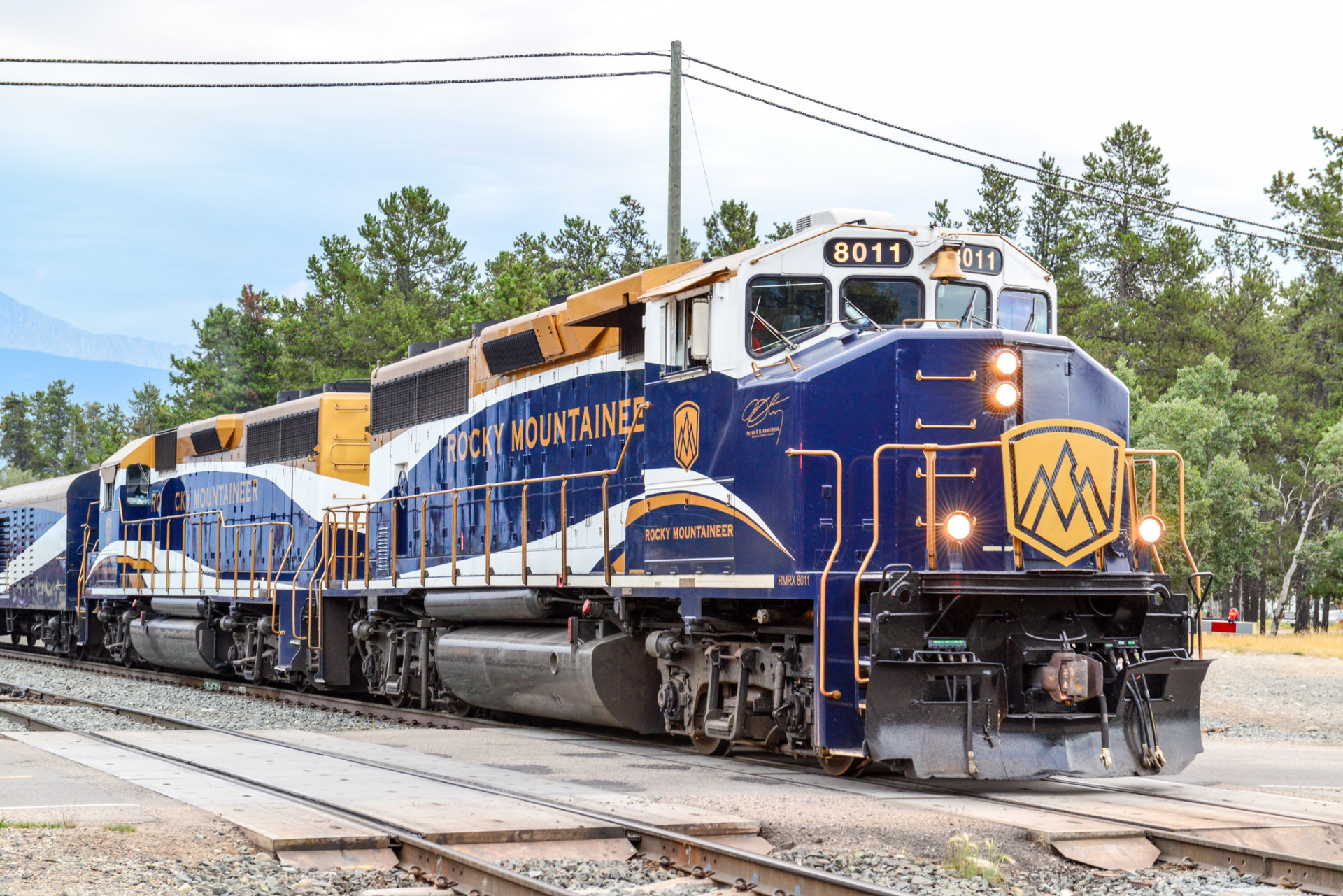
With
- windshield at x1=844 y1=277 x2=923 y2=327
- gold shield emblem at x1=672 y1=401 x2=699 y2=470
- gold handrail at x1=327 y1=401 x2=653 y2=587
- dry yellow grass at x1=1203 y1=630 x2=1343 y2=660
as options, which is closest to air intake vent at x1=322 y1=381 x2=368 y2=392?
gold handrail at x1=327 y1=401 x2=653 y2=587

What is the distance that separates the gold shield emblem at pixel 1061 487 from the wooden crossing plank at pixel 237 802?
4.24 meters

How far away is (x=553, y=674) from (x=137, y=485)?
42.3 feet

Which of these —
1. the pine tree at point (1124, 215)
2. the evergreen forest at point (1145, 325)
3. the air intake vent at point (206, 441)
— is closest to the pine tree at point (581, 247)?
the evergreen forest at point (1145, 325)

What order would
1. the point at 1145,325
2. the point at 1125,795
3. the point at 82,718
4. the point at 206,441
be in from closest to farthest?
the point at 1125,795, the point at 82,718, the point at 206,441, the point at 1145,325

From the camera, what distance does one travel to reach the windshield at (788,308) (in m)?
9.40

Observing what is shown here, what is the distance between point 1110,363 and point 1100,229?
22.0ft

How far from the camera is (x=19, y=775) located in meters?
8.88

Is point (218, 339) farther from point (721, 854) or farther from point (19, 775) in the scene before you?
point (721, 854)

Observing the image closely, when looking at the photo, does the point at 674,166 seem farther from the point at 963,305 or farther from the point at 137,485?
the point at 137,485

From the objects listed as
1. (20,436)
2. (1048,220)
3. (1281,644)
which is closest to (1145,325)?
(1048,220)

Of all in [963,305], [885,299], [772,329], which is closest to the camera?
[772,329]

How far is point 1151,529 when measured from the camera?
893cm

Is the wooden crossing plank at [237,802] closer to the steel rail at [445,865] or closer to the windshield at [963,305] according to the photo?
the steel rail at [445,865]

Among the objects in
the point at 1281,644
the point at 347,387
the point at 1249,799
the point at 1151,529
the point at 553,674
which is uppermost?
the point at 347,387
